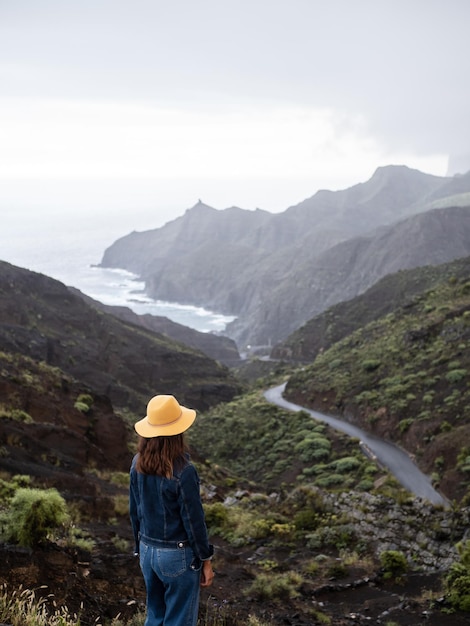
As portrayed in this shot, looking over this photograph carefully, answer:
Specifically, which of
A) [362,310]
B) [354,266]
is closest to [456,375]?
[362,310]

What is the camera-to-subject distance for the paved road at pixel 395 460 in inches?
843

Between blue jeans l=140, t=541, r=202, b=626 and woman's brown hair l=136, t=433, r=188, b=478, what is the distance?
0.62 meters

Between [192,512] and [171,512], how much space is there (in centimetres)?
17

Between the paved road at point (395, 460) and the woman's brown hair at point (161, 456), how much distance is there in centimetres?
1733

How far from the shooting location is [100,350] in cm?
5078

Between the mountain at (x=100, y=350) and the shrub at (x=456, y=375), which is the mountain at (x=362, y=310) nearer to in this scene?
the mountain at (x=100, y=350)

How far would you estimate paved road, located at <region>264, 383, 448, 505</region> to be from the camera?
Answer: 2141 cm

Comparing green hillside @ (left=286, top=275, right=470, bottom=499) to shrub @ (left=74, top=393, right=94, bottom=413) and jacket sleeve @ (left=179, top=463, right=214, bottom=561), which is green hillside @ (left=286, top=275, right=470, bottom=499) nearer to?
shrub @ (left=74, top=393, right=94, bottom=413)

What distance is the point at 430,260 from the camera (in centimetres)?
15100

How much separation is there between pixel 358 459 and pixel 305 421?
8838 mm

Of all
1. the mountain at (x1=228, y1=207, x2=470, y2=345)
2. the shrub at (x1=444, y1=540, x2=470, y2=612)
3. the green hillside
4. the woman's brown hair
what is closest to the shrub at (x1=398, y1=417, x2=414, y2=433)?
the green hillside

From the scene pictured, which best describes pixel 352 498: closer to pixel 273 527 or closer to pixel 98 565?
pixel 273 527

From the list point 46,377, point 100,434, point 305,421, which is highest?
point 46,377

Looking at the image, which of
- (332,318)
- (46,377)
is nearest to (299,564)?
(46,377)
